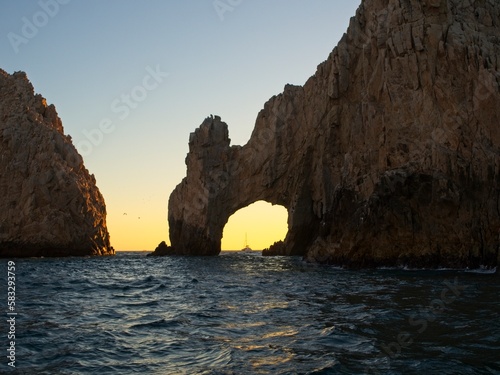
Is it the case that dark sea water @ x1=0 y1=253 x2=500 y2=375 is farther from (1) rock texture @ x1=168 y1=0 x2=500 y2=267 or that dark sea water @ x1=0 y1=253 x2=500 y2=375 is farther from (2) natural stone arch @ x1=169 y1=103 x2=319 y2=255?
(2) natural stone arch @ x1=169 y1=103 x2=319 y2=255

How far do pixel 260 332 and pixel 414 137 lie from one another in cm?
2918

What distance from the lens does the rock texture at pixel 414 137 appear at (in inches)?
1313

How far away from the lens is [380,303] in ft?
53.8

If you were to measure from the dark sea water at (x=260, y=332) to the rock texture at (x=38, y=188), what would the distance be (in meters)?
48.5

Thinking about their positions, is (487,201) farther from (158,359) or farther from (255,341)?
(158,359)

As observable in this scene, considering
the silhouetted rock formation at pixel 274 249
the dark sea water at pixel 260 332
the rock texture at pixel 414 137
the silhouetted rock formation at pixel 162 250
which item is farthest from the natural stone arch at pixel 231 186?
the dark sea water at pixel 260 332

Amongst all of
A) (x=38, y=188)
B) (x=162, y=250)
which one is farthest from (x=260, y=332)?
(x=162, y=250)

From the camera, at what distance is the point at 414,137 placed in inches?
1478

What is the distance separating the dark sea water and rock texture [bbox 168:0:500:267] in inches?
557

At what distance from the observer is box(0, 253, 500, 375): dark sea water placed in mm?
8922

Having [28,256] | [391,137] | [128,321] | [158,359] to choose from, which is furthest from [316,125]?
[158,359]

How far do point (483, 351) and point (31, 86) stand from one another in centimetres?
8109

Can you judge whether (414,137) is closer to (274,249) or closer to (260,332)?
(260,332)

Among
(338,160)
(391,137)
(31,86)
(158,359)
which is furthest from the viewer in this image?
(31,86)
